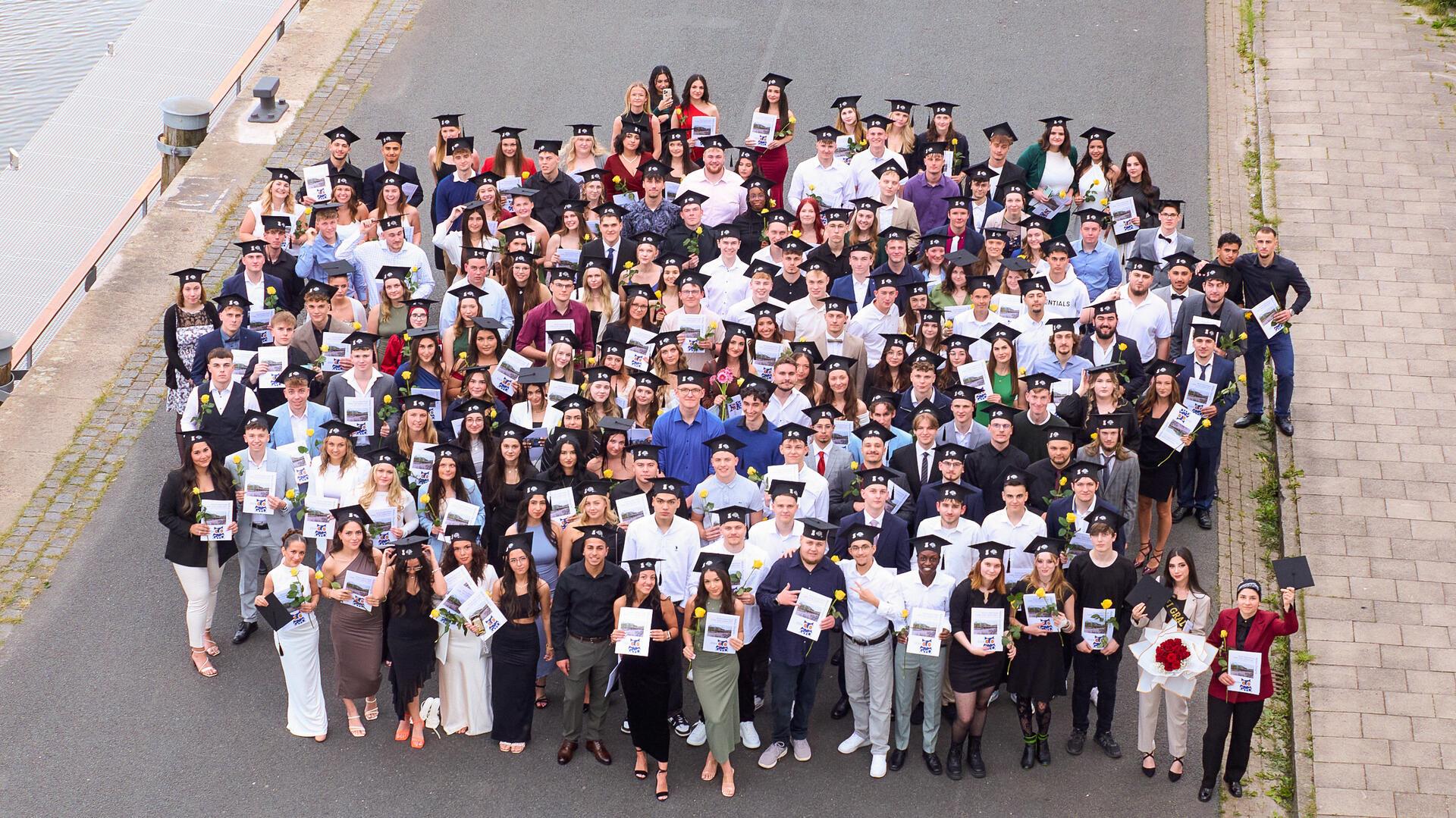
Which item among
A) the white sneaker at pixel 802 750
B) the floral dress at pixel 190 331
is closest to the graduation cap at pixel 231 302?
the floral dress at pixel 190 331

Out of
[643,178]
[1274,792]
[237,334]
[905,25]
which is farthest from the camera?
[905,25]

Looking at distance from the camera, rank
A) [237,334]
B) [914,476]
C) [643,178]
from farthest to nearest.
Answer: [643,178] → [237,334] → [914,476]

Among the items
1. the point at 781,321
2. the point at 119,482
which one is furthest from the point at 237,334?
the point at 781,321

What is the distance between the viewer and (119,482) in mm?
15133

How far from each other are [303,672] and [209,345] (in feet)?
10.9

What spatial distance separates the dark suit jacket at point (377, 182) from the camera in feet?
55.4

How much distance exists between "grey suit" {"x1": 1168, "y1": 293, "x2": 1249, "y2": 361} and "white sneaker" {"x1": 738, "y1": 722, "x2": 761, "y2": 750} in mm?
5002

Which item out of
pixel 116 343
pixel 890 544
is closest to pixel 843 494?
pixel 890 544

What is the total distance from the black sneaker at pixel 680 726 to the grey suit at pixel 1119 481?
11.8 ft

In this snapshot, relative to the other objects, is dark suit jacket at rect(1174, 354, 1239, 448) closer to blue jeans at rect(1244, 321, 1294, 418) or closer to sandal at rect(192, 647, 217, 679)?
blue jeans at rect(1244, 321, 1294, 418)

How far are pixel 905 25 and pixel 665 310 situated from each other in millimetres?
9113

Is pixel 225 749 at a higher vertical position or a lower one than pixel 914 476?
lower

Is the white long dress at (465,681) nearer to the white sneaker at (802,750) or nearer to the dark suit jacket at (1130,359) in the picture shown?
the white sneaker at (802,750)

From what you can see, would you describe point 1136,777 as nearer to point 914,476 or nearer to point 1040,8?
point 914,476
